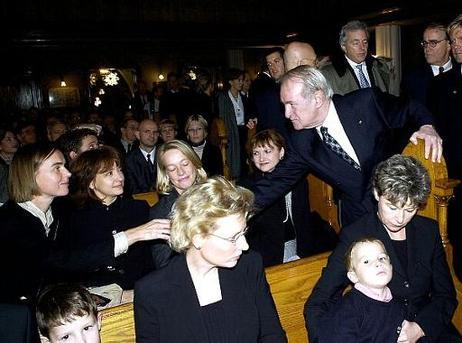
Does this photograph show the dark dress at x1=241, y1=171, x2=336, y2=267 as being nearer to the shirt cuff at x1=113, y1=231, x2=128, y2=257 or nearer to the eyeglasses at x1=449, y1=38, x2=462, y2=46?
the shirt cuff at x1=113, y1=231, x2=128, y2=257

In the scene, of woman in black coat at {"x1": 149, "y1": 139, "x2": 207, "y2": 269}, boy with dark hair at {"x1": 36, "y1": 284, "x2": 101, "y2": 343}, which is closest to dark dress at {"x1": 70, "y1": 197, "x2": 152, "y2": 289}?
woman in black coat at {"x1": 149, "y1": 139, "x2": 207, "y2": 269}

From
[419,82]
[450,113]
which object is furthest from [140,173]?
[450,113]

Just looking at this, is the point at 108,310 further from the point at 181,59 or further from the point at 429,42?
the point at 181,59

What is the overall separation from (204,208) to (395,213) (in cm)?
A: 98

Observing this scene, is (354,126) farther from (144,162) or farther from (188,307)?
(144,162)

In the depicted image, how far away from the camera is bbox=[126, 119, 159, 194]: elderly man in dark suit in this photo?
16.9 ft

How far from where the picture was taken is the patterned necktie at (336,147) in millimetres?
2867

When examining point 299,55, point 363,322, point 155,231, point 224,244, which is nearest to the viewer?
point 224,244

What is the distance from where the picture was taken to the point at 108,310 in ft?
Result: 6.97

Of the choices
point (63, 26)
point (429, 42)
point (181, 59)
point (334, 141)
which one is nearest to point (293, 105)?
point (334, 141)

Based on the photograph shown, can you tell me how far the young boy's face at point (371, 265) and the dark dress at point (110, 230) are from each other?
1.61m

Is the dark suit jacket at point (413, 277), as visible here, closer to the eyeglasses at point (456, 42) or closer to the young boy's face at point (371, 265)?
the young boy's face at point (371, 265)

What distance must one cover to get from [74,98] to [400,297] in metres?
14.4

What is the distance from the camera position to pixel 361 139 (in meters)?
2.85
